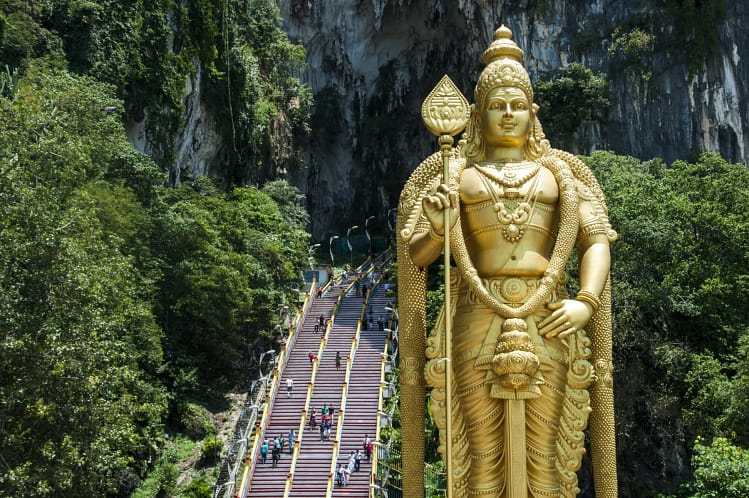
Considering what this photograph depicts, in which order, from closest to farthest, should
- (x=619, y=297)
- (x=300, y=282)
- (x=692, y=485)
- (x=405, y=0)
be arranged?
(x=692, y=485)
(x=619, y=297)
(x=300, y=282)
(x=405, y=0)

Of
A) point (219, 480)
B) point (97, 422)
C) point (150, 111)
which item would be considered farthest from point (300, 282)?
point (97, 422)

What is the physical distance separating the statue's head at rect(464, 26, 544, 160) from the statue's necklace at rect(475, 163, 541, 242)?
1.58 ft

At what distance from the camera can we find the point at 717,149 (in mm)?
31969

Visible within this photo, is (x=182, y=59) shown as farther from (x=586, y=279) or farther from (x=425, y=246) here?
(x=586, y=279)

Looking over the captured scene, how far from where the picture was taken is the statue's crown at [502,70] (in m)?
8.82

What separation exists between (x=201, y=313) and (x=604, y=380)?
609 inches

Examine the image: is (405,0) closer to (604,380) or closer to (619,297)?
(619,297)

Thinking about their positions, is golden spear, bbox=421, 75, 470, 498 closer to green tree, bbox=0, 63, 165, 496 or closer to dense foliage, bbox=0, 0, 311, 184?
green tree, bbox=0, 63, 165, 496

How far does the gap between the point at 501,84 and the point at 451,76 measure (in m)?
33.0

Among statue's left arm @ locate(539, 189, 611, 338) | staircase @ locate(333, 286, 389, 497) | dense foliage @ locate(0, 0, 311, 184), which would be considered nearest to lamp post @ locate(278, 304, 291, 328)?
staircase @ locate(333, 286, 389, 497)

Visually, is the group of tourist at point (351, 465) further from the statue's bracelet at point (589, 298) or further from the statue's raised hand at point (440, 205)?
the statue's raised hand at point (440, 205)

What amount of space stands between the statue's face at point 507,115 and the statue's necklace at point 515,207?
0.37 meters

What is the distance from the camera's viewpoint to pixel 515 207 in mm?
8516

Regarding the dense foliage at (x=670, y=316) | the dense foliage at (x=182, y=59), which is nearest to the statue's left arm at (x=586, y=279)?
the dense foliage at (x=670, y=316)
